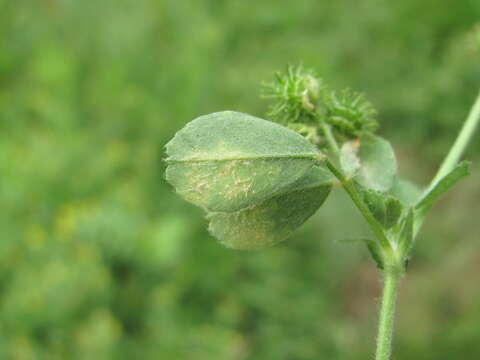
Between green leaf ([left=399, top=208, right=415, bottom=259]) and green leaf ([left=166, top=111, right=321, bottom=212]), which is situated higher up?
green leaf ([left=166, top=111, right=321, bottom=212])

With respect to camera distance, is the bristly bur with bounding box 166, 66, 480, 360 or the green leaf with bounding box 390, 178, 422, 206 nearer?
the bristly bur with bounding box 166, 66, 480, 360

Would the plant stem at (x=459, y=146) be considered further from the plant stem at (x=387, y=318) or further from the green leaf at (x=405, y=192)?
the plant stem at (x=387, y=318)

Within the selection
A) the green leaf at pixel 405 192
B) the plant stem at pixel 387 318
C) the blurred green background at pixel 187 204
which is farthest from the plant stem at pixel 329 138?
the blurred green background at pixel 187 204

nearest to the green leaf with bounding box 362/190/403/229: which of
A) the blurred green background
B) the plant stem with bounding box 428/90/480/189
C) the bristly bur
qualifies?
the bristly bur

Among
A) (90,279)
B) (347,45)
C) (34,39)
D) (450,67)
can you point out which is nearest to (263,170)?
(90,279)

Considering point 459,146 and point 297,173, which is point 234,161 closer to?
point 297,173

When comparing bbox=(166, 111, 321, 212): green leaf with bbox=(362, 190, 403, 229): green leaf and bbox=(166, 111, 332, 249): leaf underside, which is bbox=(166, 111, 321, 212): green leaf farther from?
bbox=(362, 190, 403, 229): green leaf

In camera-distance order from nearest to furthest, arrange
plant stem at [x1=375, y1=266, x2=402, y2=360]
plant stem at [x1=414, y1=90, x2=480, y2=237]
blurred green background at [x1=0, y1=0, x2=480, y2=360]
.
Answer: plant stem at [x1=375, y1=266, x2=402, y2=360] → plant stem at [x1=414, y1=90, x2=480, y2=237] → blurred green background at [x1=0, y1=0, x2=480, y2=360]

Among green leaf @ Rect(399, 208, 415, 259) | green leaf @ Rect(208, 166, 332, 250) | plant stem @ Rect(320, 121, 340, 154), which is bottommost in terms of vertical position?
green leaf @ Rect(399, 208, 415, 259)
